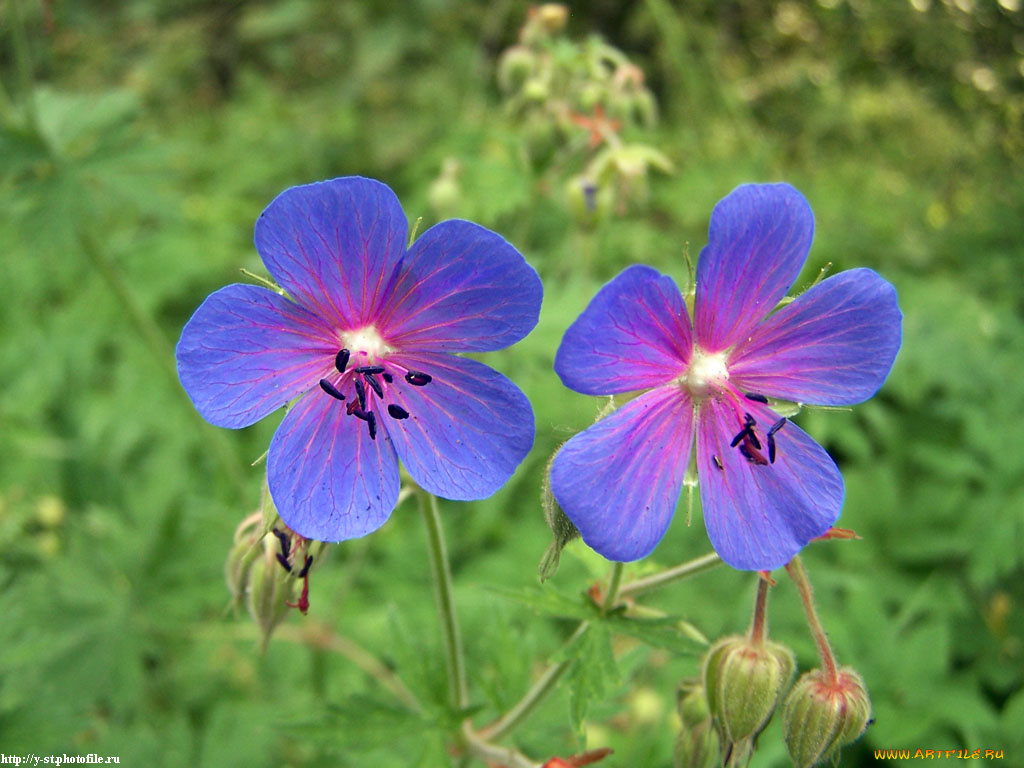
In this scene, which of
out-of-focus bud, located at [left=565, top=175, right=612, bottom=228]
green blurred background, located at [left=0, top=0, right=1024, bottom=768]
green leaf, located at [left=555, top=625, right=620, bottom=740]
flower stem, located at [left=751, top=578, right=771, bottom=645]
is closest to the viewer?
green leaf, located at [left=555, top=625, right=620, bottom=740]

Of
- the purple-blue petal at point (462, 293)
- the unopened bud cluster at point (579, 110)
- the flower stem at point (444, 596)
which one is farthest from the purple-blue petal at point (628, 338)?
the unopened bud cluster at point (579, 110)

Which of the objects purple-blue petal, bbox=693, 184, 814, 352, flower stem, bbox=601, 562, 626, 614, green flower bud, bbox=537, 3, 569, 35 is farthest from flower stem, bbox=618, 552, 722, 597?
green flower bud, bbox=537, 3, 569, 35

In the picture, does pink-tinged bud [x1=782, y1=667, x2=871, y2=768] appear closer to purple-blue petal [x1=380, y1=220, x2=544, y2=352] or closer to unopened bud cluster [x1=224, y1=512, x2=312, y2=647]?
purple-blue petal [x1=380, y1=220, x2=544, y2=352]

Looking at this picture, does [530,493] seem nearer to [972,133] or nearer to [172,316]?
[172,316]

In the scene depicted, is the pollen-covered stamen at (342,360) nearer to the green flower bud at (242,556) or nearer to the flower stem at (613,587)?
the green flower bud at (242,556)

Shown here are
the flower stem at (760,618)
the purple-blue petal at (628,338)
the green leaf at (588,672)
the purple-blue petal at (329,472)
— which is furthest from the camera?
the flower stem at (760,618)
